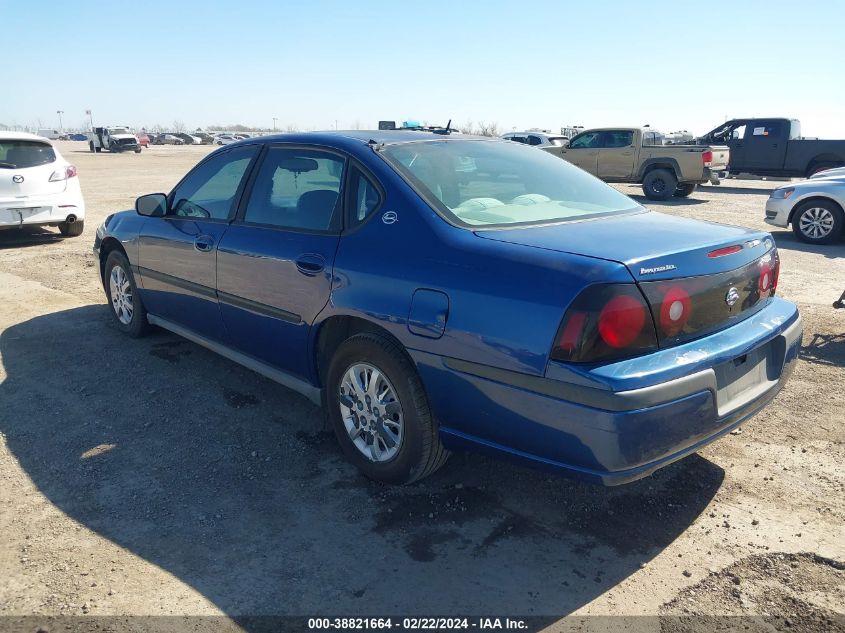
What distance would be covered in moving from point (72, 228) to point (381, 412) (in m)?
9.11

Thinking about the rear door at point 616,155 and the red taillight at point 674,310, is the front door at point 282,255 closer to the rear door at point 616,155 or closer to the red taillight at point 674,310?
the red taillight at point 674,310

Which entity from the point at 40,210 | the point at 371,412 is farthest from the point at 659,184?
the point at 371,412

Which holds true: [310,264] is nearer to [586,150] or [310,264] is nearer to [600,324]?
[600,324]

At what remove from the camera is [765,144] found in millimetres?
19609

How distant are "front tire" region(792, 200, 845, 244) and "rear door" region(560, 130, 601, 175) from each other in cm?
805

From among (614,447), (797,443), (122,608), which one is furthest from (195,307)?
(797,443)

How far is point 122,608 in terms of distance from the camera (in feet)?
8.09

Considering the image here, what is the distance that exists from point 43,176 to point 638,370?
968 cm

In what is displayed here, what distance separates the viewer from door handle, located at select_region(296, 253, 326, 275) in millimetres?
3313

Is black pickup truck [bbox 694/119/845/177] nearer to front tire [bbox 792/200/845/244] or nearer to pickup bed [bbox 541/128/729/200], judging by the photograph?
pickup bed [bbox 541/128/729/200]

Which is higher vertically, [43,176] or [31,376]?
[43,176]

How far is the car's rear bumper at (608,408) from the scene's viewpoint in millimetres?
2391

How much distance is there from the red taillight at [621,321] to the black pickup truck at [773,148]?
19.3m

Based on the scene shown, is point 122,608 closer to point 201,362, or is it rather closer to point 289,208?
point 289,208
